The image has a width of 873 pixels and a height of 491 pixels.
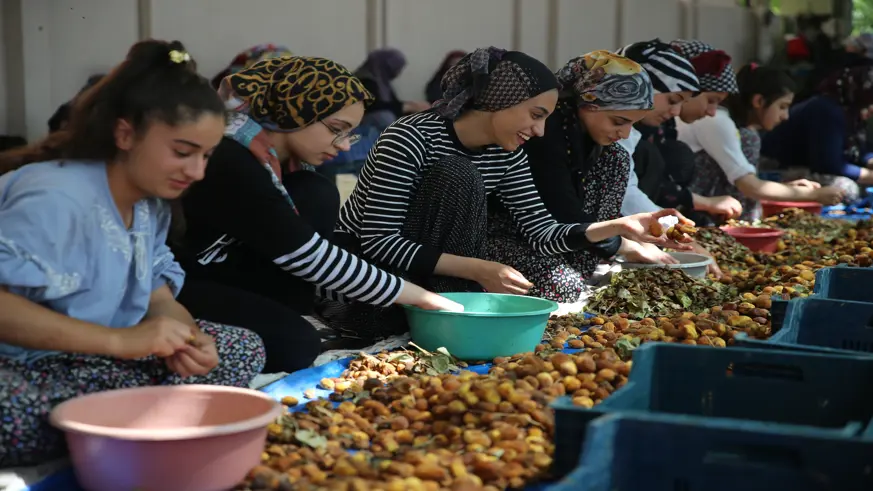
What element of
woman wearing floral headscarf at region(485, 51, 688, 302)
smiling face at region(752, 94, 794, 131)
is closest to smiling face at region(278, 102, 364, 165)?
woman wearing floral headscarf at region(485, 51, 688, 302)

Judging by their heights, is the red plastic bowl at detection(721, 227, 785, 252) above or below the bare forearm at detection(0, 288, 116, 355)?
below

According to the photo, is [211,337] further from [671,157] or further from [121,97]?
[671,157]

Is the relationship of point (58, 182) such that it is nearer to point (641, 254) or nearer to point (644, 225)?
point (644, 225)

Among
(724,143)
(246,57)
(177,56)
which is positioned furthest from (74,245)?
(724,143)

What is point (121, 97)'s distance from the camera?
1902 millimetres

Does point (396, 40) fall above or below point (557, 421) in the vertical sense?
above

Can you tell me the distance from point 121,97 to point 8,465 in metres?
0.70

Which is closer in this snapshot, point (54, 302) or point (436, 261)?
point (54, 302)

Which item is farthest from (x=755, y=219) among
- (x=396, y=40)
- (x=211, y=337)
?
(x=211, y=337)

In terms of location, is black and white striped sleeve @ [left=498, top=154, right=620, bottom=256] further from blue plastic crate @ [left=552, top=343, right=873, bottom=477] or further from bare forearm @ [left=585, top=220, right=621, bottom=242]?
blue plastic crate @ [left=552, top=343, right=873, bottom=477]

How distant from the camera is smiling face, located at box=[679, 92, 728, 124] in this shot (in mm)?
4883

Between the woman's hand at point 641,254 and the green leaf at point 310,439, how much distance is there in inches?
78.0

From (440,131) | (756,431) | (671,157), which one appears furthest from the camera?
(671,157)

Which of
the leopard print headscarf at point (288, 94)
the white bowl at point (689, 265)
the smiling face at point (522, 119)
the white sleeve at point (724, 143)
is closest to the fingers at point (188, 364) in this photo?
the leopard print headscarf at point (288, 94)
